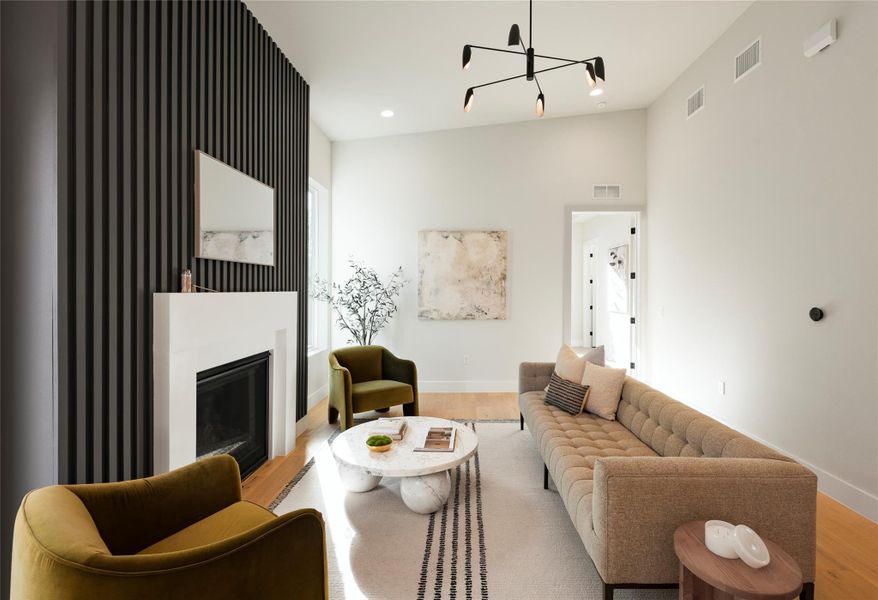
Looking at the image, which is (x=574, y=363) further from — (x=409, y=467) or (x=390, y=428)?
(x=409, y=467)

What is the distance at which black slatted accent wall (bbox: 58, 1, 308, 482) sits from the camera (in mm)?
1786

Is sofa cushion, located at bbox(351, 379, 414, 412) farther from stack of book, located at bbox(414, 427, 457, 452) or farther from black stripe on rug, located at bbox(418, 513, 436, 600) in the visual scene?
black stripe on rug, located at bbox(418, 513, 436, 600)

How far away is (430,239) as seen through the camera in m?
5.55

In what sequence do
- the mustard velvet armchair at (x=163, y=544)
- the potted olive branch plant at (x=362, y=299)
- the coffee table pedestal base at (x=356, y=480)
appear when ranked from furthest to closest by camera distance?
the potted olive branch plant at (x=362, y=299) < the coffee table pedestal base at (x=356, y=480) < the mustard velvet armchair at (x=163, y=544)

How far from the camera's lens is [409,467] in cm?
242

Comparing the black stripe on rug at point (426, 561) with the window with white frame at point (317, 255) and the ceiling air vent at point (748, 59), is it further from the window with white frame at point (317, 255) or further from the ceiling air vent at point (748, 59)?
the ceiling air vent at point (748, 59)

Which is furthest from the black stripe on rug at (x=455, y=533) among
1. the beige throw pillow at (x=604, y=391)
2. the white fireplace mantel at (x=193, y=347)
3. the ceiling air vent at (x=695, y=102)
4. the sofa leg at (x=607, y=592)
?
the ceiling air vent at (x=695, y=102)

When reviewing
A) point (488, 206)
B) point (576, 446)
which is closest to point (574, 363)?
point (576, 446)

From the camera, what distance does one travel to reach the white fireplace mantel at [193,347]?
2217 millimetres

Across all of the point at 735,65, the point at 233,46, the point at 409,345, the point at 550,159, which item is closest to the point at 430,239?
the point at 409,345

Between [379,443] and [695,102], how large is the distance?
4305 mm

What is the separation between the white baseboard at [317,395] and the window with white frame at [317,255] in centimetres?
45

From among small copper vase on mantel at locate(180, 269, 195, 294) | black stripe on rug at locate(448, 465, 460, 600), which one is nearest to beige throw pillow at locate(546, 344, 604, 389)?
black stripe on rug at locate(448, 465, 460, 600)

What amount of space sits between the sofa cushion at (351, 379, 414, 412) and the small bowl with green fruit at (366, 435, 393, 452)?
1.36m
